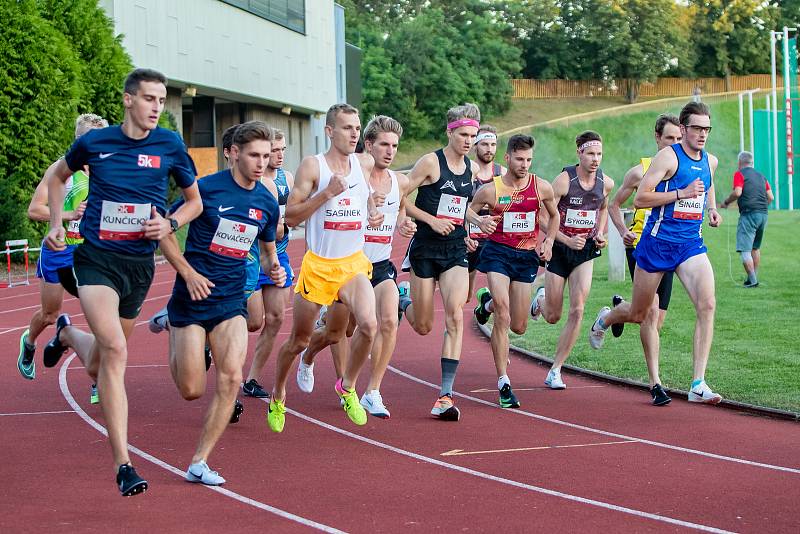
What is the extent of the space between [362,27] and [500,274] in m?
71.3

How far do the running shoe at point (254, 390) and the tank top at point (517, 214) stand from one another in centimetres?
231

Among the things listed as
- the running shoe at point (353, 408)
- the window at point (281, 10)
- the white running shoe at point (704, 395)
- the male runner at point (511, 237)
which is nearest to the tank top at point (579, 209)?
the male runner at point (511, 237)

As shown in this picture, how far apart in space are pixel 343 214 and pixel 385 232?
3.23ft

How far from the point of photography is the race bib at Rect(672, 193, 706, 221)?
376 inches

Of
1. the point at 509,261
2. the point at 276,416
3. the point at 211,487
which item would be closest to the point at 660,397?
the point at 509,261

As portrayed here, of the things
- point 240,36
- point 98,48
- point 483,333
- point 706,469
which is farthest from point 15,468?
point 240,36

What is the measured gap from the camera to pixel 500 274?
1012 cm

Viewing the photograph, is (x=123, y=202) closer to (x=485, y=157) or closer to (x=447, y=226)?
(x=447, y=226)

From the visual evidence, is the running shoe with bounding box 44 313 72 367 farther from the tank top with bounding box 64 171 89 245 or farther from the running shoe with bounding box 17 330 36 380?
the running shoe with bounding box 17 330 36 380

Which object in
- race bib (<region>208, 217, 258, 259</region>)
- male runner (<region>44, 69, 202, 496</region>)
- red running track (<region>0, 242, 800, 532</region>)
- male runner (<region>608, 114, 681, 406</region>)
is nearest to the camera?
red running track (<region>0, 242, 800, 532</region>)

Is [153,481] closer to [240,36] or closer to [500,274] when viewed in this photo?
[500,274]

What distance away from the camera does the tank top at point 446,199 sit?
9625 mm

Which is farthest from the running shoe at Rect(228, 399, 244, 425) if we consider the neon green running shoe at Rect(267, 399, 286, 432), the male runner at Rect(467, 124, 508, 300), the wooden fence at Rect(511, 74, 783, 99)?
the wooden fence at Rect(511, 74, 783, 99)

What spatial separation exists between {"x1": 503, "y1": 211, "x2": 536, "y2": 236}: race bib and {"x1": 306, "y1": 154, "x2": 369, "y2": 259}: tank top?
6.42 ft
